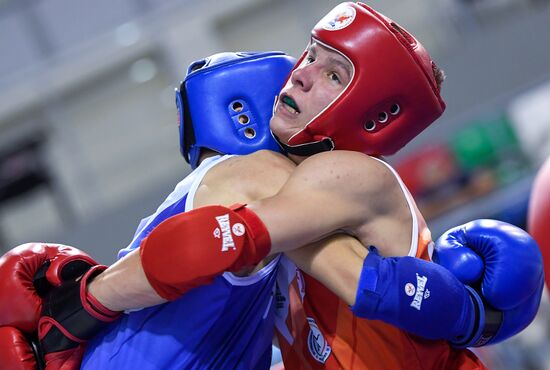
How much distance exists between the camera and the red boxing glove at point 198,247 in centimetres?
193

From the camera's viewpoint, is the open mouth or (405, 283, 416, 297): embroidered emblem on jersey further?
the open mouth

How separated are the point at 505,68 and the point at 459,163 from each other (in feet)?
3.17

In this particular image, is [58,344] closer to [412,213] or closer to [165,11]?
[412,213]

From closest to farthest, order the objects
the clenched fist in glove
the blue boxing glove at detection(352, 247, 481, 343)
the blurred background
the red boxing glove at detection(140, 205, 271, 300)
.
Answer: the red boxing glove at detection(140, 205, 271, 300), the blue boxing glove at detection(352, 247, 481, 343), the clenched fist in glove, the blurred background

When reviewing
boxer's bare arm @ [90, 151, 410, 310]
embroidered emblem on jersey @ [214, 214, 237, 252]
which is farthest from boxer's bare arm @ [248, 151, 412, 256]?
embroidered emblem on jersey @ [214, 214, 237, 252]

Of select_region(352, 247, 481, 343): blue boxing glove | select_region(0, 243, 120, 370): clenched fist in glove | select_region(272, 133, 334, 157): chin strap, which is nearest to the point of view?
select_region(352, 247, 481, 343): blue boxing glove

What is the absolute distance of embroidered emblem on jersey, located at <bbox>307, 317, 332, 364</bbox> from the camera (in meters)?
2.33

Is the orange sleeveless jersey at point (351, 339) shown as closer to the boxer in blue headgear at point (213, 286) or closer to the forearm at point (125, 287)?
the boxer in blue headgear at point (213, 286)

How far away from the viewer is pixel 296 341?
2.46m

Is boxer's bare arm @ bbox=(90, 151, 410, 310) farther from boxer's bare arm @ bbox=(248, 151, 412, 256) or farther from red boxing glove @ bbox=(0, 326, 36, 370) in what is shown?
red boxing glove @ bbox=(0, 326, 36, 370)

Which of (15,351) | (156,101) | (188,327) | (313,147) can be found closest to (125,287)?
(188,327)

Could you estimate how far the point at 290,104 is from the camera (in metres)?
2.41

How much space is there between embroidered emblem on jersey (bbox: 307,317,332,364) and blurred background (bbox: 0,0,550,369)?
3802mm

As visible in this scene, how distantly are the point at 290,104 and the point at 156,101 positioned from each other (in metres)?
7.50
